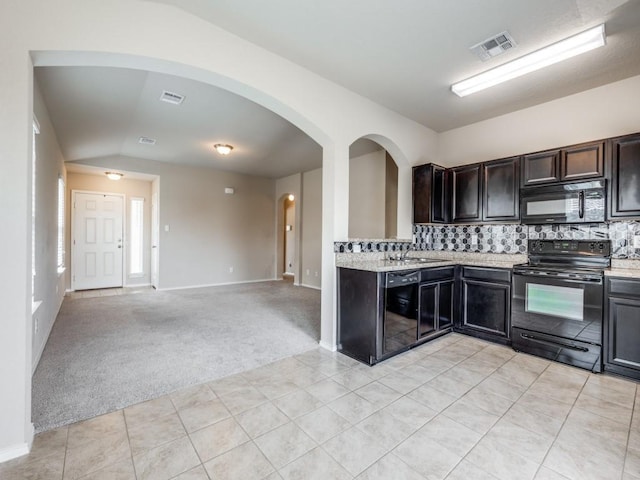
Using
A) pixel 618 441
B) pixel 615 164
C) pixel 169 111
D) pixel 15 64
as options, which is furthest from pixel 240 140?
pixel 618 441

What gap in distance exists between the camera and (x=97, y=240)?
21.6 ft

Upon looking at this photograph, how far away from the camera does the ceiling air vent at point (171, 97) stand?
11.1 ft

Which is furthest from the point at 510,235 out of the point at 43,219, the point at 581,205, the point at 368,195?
the point at 43,219

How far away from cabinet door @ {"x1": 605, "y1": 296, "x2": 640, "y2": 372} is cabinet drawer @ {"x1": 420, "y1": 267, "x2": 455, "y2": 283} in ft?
4.58

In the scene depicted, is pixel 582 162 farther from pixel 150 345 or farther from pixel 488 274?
pixel 150 345

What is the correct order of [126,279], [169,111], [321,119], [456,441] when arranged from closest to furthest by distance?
[456,441], [321,119], [169,111], [126,279]

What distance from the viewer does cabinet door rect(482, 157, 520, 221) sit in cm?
359

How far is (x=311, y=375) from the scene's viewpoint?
2.64 m

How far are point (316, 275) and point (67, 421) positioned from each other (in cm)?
536

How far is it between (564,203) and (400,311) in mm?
2131

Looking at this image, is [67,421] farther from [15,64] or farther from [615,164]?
[615,164]

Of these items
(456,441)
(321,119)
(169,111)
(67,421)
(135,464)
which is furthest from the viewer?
(169,111)

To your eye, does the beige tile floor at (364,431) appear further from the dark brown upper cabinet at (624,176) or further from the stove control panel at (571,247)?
the dark brown upper cabinet at (624,176)

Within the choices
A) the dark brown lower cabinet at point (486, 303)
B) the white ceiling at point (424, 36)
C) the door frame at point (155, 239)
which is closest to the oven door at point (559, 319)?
the dark brown lower cabinet at point (486, 303)
